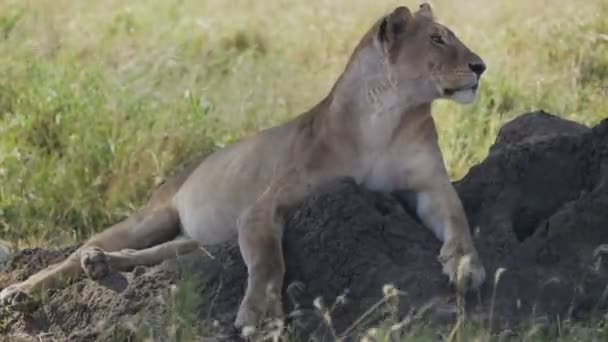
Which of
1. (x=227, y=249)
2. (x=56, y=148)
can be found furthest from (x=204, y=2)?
(x=227, y=249)

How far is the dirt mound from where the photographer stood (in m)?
5.32

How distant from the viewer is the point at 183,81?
10.1 meters

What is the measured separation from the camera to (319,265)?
5504 mm

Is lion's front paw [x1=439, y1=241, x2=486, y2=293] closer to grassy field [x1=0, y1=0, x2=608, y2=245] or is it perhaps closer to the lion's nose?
the lion's nose

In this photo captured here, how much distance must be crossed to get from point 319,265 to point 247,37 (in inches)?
236

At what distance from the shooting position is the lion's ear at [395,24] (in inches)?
244

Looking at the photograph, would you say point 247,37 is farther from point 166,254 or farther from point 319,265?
point 319,265

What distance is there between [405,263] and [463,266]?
43 cm

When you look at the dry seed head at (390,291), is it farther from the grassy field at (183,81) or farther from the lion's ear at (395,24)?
the grassy field at (183,81)

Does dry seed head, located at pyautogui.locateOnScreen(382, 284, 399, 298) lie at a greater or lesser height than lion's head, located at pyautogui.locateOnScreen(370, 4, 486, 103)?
lesser

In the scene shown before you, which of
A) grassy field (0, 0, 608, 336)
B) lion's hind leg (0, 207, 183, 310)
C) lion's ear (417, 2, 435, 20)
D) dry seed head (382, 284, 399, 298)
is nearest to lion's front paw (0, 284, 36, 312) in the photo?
lion's hind leg (0, 207, 183, 310)

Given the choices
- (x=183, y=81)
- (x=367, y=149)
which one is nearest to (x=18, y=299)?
(x=367, y=149)

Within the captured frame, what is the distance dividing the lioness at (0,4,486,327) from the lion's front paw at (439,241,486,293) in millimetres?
40

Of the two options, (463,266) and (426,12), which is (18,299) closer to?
(463,266)
